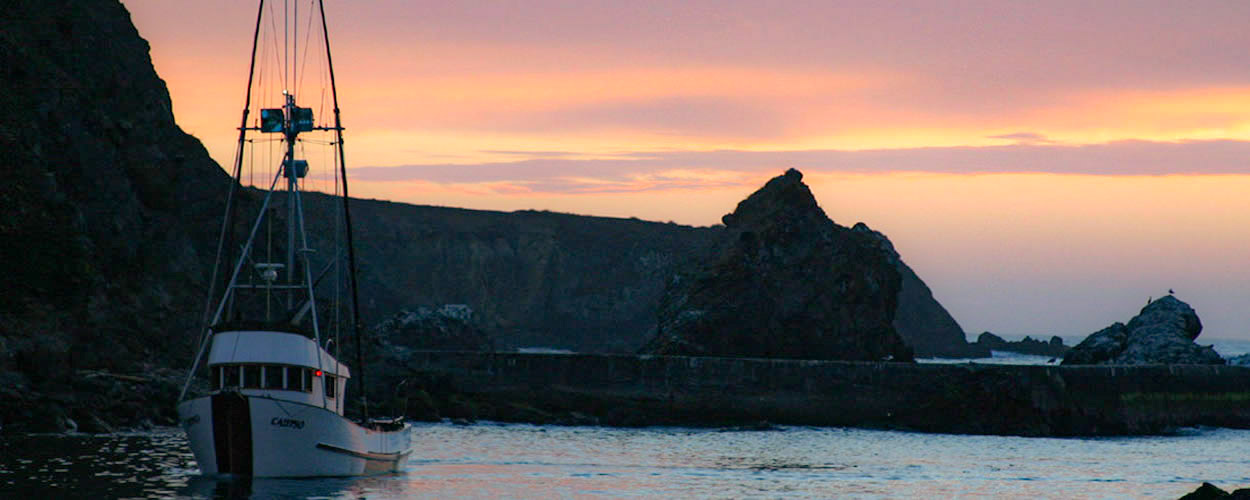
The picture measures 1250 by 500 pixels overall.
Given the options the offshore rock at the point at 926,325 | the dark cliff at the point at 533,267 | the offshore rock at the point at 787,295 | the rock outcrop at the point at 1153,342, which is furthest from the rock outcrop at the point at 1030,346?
the offshore rock at the point at 787,295

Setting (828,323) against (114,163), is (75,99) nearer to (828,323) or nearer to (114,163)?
(114,163)

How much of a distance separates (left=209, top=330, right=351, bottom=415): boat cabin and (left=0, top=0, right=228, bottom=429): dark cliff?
15284 millimetres

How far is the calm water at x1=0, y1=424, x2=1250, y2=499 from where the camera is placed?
108ft

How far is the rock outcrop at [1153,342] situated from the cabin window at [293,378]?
5402 cm

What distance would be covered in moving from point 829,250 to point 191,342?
35309 millimetres

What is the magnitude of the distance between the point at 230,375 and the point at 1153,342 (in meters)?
58.1

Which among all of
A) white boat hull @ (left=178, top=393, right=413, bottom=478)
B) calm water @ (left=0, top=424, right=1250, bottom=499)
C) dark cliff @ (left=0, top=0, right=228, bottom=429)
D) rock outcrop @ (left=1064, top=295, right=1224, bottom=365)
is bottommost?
calm water @ (left=0, top=424, right=1250, bottom=499)

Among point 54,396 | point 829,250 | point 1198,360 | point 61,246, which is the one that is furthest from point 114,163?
point 1198,360

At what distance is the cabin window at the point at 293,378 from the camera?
3256cm

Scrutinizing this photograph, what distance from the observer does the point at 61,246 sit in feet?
190

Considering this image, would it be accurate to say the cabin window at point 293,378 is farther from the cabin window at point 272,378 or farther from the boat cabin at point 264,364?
the cabin window at point 272,378

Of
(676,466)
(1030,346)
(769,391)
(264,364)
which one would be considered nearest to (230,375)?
(264,364)

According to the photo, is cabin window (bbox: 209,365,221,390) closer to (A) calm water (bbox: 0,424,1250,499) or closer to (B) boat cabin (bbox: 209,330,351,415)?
(B) boat cabin (bbox: 209,330,351,415)

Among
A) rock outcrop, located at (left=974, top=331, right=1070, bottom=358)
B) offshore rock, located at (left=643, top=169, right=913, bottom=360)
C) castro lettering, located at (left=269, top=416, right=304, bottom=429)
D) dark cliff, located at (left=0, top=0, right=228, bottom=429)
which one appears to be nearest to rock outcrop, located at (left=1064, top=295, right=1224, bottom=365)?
offshore rock, located at (left=643, top=169, right=913, bottom=360)
